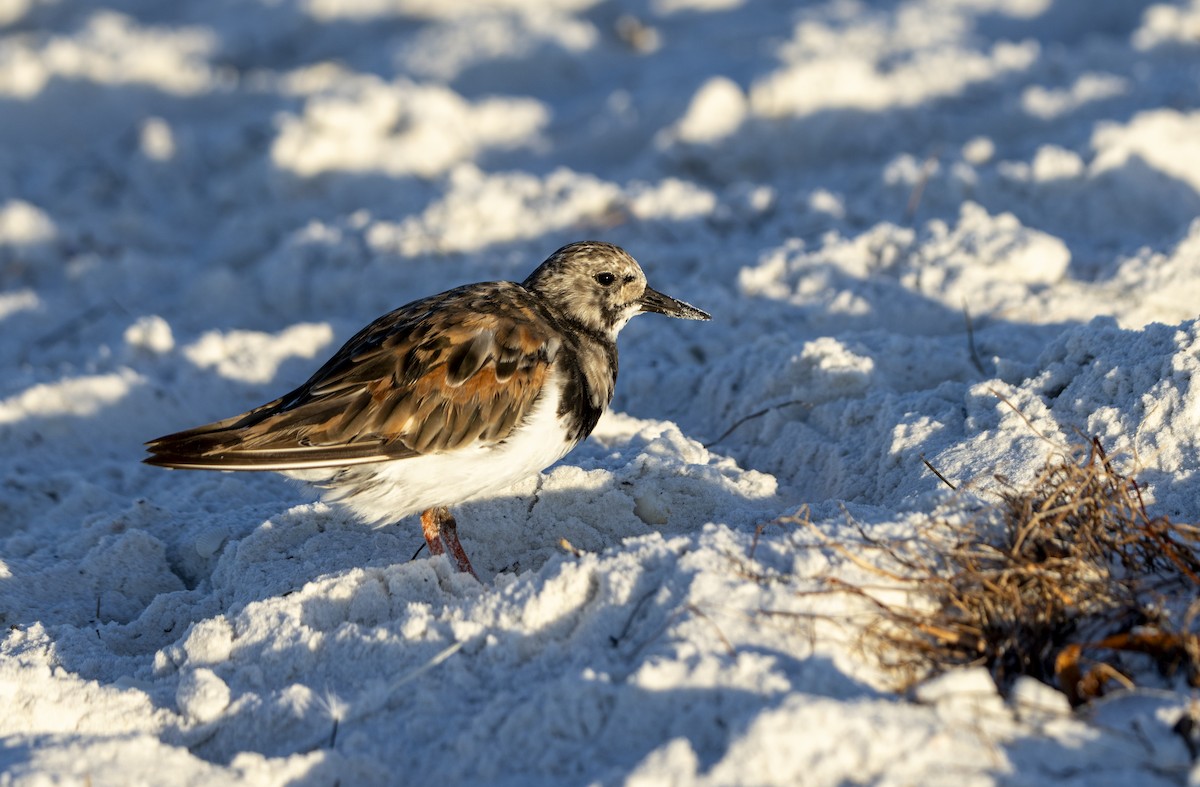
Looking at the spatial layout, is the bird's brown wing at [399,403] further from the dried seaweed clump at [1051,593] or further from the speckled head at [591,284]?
the dried seaweed clump at [1051,593]

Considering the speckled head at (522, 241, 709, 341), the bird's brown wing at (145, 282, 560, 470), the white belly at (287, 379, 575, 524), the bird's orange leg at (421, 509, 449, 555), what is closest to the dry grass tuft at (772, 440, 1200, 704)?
the white belly at (287, 379, 575, 524)

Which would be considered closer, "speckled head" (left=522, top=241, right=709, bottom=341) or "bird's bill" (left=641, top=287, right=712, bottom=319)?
"speckled head" (left=522, top=241, right=709, bottom=341)

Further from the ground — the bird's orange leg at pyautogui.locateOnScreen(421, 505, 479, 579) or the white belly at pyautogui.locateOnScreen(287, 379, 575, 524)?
the white belly at pyautogui.locateOnScreen(287, 379, 575, 524)

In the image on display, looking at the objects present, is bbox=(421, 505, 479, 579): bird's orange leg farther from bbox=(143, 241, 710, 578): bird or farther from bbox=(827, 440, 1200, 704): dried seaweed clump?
bbox=(827, 440, 1200, 704): dried seaweed clump

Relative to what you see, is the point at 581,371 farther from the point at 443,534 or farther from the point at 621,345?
the point at 621,345

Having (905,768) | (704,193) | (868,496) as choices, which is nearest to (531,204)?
(704,193)

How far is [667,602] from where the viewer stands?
259 centimetres

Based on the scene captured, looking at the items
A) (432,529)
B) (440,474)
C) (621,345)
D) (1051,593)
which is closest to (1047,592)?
(1051,593)

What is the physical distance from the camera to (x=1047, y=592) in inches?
97.9

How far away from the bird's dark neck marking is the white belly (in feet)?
0.39

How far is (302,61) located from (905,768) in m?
8.53

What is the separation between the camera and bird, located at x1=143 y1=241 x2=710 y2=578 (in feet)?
10.9

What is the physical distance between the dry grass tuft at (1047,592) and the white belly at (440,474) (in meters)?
0.97

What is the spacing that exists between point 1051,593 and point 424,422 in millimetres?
1689
